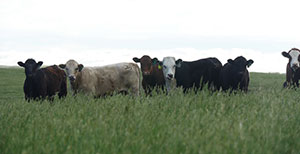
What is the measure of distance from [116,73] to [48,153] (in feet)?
28.1

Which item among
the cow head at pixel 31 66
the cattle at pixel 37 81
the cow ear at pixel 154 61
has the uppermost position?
the cow ear at pixel 154 61

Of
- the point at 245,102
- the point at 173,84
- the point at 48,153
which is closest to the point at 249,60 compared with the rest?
the point at 173,84

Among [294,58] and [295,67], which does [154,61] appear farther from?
[294,58]

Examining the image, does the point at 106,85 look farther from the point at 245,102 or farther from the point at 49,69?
the point at 245,102

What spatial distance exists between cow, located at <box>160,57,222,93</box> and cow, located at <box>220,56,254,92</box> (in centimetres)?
43

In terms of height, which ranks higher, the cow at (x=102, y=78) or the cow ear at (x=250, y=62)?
the cow ear at (x=250, y=62)

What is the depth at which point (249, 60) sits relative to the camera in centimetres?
1195

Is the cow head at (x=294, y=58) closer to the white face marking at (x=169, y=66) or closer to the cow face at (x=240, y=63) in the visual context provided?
the cow face at (x=240, y=63)

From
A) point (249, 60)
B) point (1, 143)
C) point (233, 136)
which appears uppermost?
point (249, 60)

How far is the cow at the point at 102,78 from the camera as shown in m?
11.7

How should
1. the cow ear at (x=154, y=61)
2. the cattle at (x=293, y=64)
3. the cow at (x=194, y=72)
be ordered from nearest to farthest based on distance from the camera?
the cow at (x=194, y=72), the cow ear at (x=154, y=61), the cattle at (x=293, y=64)

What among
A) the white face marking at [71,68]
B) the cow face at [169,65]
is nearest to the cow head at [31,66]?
the white face marking at [71,68]

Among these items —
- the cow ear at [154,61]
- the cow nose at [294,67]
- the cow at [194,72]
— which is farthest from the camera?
the cow nose at [294,67]

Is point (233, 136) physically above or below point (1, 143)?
above
